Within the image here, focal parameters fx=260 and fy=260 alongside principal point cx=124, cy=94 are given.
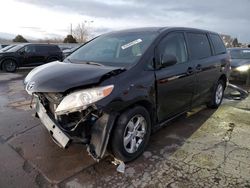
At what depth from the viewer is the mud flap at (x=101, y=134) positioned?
2.92 metres

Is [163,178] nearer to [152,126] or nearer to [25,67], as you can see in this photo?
[152,126]

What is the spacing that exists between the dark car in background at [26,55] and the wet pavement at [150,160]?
963cm

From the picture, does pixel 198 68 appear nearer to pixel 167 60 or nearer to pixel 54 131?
pixel 167 60

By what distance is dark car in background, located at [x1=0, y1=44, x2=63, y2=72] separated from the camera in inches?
536

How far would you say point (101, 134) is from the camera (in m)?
2.92

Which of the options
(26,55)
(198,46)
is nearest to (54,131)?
(198,46)

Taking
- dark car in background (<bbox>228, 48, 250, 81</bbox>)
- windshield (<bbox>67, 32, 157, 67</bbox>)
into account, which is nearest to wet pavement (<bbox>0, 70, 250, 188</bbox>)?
windshield (<bbox>67, 32, 157, 67</bbox>)

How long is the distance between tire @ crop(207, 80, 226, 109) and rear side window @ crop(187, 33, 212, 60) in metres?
0.92

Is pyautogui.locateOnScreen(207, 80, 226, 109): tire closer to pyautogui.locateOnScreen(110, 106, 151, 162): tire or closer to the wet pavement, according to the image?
the wet pavement

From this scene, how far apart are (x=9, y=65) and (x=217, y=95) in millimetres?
11372

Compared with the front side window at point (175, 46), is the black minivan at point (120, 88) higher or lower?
lower

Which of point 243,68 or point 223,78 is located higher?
point 223,78

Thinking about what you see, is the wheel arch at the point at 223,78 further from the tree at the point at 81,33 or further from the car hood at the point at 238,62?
the tree at the point at 81,33

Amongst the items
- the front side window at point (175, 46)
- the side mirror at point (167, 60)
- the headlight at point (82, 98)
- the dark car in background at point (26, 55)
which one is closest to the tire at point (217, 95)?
the front side window at point (175, 46)
